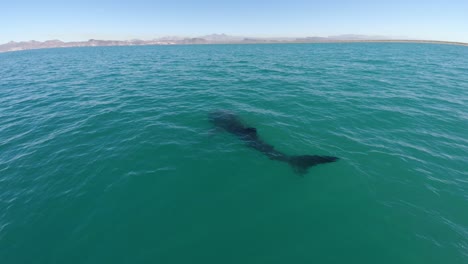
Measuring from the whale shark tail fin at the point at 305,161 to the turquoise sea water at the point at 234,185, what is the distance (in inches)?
13.1

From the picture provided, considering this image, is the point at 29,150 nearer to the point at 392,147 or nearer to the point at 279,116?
the point at 279,116

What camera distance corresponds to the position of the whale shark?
11602mm

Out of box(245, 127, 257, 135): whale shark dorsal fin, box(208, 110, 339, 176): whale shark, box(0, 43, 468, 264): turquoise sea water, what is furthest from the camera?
box(245, 127, 257, 135): whale shark dorsal fin

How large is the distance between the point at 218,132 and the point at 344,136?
922 centimetres

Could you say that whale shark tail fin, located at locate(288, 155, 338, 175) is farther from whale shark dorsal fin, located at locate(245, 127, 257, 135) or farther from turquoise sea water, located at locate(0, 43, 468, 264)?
whale shark dorsal fin, located at locate(245, 127, 257, 135)

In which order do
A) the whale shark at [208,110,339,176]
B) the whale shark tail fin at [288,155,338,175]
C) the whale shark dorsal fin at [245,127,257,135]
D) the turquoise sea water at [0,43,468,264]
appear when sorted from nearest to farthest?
the turquoise sea water at [0,43,468,264] < the whale shark tail fin at [288,155,338,175] < the whale shark at [208,110,339,176] < the whale shark dorsal fin at [245,127,257,135]

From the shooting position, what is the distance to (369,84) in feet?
83.7

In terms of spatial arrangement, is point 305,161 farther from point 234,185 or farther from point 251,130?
point 251,130

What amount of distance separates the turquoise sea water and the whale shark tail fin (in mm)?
334

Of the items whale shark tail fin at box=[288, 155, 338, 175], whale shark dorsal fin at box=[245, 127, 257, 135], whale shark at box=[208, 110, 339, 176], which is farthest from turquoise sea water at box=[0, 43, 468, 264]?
whale shark dorsal fin at box=[245, 127, 257, 135]

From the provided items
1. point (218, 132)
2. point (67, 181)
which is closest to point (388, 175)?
point (218, 132)

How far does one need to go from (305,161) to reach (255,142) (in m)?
3.63

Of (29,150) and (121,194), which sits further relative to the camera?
(29,150)

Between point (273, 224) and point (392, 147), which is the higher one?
point (392, 147)
